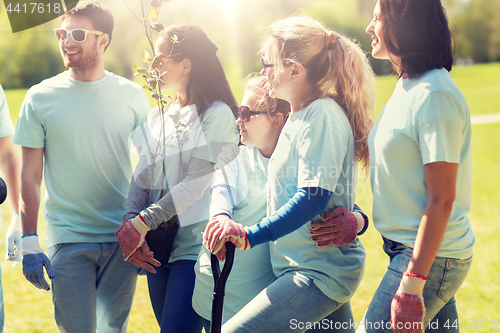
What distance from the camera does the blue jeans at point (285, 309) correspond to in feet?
5.52

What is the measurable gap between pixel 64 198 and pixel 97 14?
107 centimetres

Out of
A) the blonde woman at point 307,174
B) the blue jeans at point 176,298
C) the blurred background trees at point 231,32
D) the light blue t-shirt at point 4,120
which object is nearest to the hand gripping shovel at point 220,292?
the blonde woman at point 307,174

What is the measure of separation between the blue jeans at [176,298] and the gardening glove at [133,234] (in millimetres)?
250

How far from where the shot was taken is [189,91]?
2297mm

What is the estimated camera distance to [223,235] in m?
1.71

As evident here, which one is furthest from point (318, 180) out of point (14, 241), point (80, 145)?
point (14, 241)

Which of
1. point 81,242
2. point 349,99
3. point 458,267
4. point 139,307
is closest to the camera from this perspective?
point 458,267

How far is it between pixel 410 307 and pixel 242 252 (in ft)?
2.55

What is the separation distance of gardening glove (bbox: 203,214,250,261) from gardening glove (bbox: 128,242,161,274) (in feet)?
1.67

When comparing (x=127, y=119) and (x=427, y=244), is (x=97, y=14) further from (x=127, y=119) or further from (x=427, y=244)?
(x=427, y=244)

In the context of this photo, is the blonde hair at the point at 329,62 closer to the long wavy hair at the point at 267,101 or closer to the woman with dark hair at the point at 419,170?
the woman with dark hair at the point at 419,170

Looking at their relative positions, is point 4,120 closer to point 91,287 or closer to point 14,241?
point 14,241

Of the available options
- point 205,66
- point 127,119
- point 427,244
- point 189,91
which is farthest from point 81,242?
point 427,244

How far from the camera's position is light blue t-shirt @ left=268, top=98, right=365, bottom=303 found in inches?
65.0
